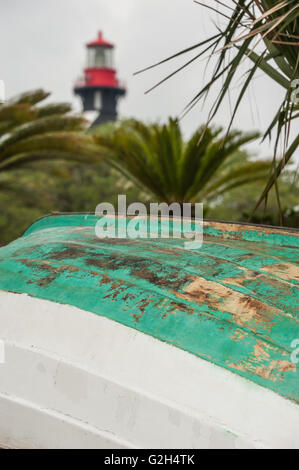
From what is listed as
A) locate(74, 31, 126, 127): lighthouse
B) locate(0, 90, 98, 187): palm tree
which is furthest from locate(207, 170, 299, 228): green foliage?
locate(74, 31, 126, 127): lighthouse

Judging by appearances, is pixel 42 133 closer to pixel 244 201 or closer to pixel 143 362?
pixel 143 362

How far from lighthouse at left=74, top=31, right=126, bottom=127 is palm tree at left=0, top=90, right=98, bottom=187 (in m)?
31.5

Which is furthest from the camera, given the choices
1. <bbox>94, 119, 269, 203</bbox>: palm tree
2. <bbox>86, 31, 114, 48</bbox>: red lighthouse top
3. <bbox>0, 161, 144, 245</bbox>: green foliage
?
<bbox>86, 31, 114, 48</bbox>: red lighthouse top

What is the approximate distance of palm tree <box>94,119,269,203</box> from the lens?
966 centimetres

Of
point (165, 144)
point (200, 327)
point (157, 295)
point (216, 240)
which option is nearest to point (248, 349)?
point (200, 327)

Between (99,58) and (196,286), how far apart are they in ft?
138

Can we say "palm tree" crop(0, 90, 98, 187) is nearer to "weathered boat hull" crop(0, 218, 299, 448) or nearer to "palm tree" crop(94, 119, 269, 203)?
"palm tree" crop(94, 119, 269, 203)

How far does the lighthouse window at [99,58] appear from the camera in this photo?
4212cm

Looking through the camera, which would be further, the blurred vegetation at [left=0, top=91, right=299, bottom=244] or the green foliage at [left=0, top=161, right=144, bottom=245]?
the green foliage at [left=0, top=161, right=144, bottom=245]

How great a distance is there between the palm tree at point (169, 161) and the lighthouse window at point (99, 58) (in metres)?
33.4

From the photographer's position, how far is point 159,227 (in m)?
3.38

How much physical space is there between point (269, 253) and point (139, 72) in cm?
102

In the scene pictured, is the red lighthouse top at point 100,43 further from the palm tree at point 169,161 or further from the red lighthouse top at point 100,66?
the palm tree at point 169,161

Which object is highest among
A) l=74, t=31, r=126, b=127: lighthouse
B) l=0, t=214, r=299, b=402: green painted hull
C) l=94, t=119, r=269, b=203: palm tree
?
l=74, t=31, r=126, b=127: lighthouse
